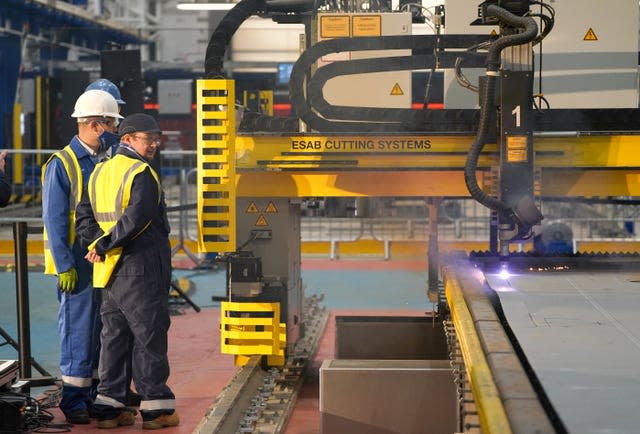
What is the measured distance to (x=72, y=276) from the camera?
6590mm

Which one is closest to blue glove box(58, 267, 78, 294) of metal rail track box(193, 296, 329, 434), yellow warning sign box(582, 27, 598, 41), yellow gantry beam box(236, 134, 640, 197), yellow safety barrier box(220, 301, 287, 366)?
metal rail track box(193, 296, 329, 434)

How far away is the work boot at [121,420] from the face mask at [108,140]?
5.17ft

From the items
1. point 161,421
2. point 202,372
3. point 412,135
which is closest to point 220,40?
point 412,135

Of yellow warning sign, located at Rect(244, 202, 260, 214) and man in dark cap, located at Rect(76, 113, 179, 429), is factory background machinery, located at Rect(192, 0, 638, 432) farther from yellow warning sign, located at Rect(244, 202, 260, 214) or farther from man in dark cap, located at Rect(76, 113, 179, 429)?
man in dark cap, located at Rect(76, 113, 179, 429)

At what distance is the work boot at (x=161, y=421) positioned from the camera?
6.61 metres

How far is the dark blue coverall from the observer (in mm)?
6305

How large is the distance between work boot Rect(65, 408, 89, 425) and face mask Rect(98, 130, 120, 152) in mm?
1565

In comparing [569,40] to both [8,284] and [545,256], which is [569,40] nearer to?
[545,256]

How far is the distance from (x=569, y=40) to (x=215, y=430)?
3.63 meters

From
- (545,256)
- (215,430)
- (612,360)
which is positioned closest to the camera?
(612,360)

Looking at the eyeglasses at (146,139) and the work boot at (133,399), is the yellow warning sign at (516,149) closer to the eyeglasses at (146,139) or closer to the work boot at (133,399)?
the eyeglasses at (146,139)

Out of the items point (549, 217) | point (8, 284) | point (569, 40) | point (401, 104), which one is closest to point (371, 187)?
point (401, 104)

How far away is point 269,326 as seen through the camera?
7699 mm

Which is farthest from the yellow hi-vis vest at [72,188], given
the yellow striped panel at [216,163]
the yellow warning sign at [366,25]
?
the yellow warning sign at [366,25]
